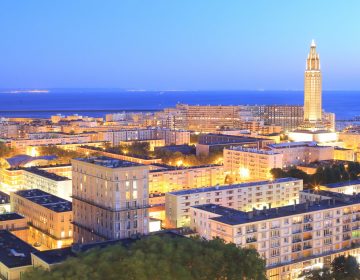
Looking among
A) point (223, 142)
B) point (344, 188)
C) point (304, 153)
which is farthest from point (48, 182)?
point (223, 142)

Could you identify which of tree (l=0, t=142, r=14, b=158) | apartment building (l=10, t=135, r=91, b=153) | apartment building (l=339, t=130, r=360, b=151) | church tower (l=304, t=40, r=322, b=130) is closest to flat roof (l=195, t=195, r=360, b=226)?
tree (l=0, t=142, r=14, b=158)

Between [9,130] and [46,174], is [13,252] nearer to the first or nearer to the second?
[46,174]

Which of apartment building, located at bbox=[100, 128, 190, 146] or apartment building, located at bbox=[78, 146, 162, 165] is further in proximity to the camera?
apartment building, located at bbox=[100, 128, 190, 146]

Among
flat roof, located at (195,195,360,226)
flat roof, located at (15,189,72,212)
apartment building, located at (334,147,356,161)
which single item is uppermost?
flat roof, located at (195,195,360,226)

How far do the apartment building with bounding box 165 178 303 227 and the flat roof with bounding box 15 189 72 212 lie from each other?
4.86 m

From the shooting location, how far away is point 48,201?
28375 millimetres

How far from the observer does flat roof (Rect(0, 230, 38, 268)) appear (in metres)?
17.7

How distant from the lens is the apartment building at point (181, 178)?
37.4m

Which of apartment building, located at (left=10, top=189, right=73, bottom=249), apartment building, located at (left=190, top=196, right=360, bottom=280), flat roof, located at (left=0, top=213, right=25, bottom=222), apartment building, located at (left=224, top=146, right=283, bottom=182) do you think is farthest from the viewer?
apartment building, located at (left=224, top=146, right=283, bottom=182)

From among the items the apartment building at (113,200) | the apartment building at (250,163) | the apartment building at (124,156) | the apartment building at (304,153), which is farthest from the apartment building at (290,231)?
the apartment building at (304,153)

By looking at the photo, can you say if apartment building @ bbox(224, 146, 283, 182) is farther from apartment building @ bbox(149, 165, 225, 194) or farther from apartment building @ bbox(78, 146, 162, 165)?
apartment building @ bbox(78, 146, 162, 165)

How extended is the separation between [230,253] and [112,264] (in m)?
3.09

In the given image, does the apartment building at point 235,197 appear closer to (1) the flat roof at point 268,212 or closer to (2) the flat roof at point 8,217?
(1) the flat roof at point 268,212

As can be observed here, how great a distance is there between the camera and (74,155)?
4962 centimetres
